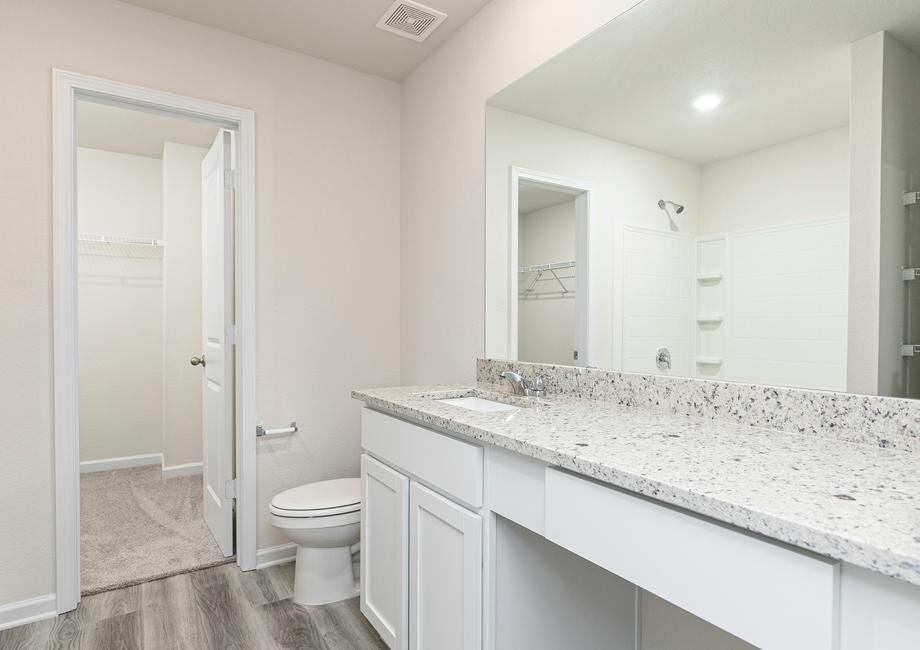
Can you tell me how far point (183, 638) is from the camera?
1.94 meters

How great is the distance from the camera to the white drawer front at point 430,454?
1359 millimetres

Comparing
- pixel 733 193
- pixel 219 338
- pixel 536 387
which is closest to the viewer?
→ pixel 733 193

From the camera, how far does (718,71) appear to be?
142 cm

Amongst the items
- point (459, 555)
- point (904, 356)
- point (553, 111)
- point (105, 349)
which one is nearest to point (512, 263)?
point (553, 111)

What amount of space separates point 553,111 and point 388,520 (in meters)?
1.59

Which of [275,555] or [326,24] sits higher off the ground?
[326,24]

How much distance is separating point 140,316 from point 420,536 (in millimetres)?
3716

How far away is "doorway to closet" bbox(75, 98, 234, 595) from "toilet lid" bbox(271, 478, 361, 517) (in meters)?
1.19

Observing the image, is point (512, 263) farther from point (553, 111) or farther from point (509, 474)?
point (509, 474)

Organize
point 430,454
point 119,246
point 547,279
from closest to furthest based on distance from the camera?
1. point 430,454
2. point 547,279
3. point 119,246

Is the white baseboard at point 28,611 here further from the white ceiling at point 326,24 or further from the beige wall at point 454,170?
the white ceiling at point 326,24

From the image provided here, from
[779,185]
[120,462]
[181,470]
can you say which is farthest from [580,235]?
[120,462]

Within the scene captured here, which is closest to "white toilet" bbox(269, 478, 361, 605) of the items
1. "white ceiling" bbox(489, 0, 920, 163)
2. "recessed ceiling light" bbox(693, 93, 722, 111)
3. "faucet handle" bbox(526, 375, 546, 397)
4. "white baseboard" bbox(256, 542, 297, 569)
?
"white baseboard" bbox(256, 542, 297, 569)

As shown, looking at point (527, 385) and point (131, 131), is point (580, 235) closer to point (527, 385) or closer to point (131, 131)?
point (527, 385)
